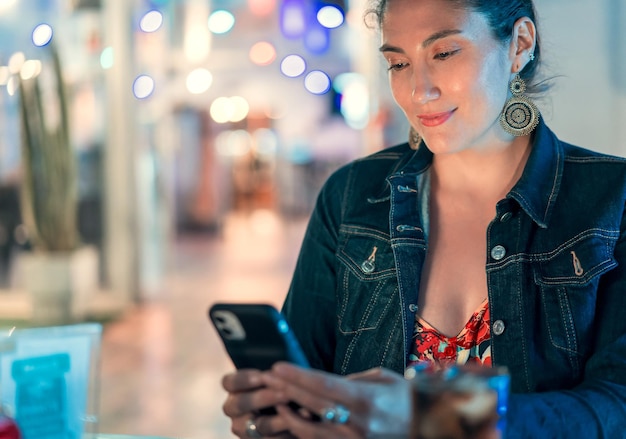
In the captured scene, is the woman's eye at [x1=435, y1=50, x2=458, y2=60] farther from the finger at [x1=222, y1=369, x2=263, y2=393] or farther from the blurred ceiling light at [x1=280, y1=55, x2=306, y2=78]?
the blurred ceiling light at [x1=280, y1=55, x2=306, y2=78]

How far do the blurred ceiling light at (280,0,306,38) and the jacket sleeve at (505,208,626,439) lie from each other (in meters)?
6.44

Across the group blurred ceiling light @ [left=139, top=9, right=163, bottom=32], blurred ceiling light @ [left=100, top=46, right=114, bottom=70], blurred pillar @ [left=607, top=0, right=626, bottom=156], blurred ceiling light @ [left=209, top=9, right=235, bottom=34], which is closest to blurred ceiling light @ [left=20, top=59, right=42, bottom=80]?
blurred ceiling light @ [left=100, top=46, right=114, bottom=70]

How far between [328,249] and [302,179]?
14.7m

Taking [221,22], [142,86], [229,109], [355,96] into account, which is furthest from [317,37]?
[229,109]

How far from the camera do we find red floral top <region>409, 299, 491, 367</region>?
1425 millimetres

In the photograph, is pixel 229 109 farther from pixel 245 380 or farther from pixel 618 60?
pixel 245 380

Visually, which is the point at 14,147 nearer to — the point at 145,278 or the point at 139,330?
the point at 145,278

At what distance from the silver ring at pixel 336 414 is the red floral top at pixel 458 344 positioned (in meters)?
0.50

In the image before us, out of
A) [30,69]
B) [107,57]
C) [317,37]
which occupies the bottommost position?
[30,69]

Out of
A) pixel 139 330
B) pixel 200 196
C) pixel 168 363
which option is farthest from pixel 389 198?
pixel 200 196

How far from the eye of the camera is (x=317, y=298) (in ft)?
5.22

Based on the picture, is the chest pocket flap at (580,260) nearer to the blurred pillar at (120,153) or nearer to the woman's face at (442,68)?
the woman's face at (442,68)

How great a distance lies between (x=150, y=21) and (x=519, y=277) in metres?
6.12

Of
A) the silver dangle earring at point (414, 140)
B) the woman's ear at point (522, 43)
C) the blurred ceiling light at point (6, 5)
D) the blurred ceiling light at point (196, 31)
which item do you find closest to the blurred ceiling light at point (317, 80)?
the blurred ceiling light at point (196, 31)
